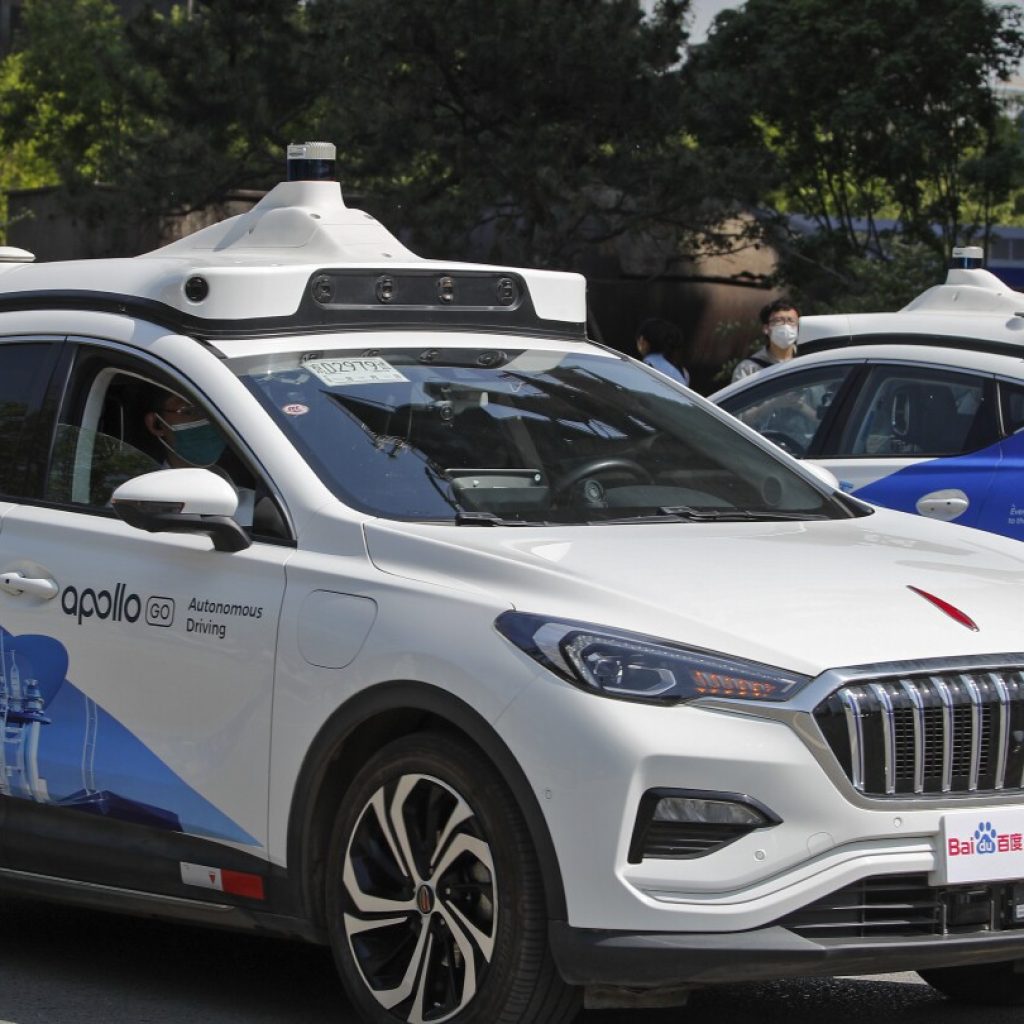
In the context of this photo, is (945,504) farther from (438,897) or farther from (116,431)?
(438,897)

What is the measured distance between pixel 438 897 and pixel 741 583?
36.2 inches

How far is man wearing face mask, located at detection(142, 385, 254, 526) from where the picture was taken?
5293 millimetres

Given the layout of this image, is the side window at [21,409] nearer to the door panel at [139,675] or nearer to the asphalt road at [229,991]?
the door panel at [139,675]

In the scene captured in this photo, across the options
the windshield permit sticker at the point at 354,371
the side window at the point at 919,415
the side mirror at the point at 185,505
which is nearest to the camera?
the side mirror at the point at 185,505

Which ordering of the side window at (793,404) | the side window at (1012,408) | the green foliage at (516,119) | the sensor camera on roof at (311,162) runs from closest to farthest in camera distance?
the sensor camera on roof at (311,162), the side window at (1012,408), the side window at (793,404), the green foliage at (516,119)

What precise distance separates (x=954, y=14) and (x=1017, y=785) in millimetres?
23319

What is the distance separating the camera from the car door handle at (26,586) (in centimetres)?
548

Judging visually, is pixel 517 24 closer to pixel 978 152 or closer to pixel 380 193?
pixel 380 193

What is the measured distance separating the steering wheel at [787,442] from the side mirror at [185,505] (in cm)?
469

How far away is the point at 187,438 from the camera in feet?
18.0

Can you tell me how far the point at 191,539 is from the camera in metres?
5.18

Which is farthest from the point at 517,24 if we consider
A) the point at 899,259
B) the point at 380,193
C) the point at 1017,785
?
the point at 1017,785

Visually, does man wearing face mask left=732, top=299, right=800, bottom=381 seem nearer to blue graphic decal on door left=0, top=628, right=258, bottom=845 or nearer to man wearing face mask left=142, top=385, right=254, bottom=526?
man wearing face mask left=142, top=385, right=254, bottom=526

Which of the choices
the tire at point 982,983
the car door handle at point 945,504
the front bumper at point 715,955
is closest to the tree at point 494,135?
the car door handle at point 945,504
